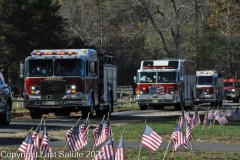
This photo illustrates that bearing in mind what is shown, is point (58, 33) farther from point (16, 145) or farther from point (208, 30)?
point (16, 145)

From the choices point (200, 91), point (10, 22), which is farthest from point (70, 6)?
point (200, 91)

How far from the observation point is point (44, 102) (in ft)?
92.1

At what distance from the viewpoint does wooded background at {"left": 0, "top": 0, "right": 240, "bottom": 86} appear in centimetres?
5422

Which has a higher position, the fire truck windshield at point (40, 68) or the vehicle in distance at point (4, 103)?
the fire truck windshield at point (40, 68)

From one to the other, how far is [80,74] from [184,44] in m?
37.0

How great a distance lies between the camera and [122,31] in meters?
64.1

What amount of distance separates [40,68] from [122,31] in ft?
119

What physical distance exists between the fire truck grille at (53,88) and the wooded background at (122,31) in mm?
20682

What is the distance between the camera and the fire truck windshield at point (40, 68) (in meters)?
28.0

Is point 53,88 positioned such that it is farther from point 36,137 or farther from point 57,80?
point 36,137

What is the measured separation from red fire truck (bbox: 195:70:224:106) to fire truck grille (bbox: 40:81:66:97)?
67.6 ft

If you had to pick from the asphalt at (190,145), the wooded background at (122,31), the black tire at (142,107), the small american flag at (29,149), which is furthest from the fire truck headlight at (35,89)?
the wooded background at (122,31)

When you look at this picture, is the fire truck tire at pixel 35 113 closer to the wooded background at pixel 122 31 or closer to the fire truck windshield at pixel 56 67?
the fire truck windshield at pixel 56 67

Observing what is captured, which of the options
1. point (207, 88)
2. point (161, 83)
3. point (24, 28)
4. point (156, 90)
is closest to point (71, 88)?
point (156, 90)
